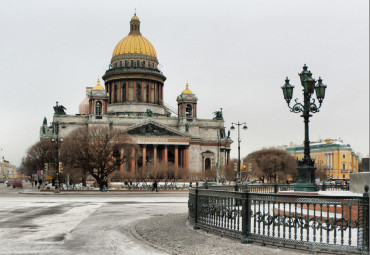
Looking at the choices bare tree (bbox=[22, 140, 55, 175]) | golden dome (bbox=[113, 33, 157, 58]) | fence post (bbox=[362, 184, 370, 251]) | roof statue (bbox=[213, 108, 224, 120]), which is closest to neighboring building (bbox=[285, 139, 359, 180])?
roof statue (bbox=[213, 108, 224, 120])

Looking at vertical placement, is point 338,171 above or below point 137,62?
below

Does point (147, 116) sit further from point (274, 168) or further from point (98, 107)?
point (274, 168)

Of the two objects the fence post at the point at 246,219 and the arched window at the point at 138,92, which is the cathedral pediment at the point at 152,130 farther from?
the fence post at the point at 246,219

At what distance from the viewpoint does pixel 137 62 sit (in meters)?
109

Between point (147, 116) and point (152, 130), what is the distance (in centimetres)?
671

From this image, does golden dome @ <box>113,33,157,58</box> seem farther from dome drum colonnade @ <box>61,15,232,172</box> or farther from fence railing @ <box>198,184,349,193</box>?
fence railing @ <box>198,184,349,193</box>

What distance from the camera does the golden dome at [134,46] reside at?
110 meters

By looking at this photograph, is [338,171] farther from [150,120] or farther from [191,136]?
[150,120]

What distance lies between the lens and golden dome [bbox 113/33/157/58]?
10962 cm

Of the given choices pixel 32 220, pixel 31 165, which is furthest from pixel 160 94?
pixel 32 220

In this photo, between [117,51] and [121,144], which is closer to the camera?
[121,144]

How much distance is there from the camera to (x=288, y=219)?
12688mm

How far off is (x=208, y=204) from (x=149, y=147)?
277ft

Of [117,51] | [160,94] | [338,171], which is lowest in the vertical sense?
[338,171]
